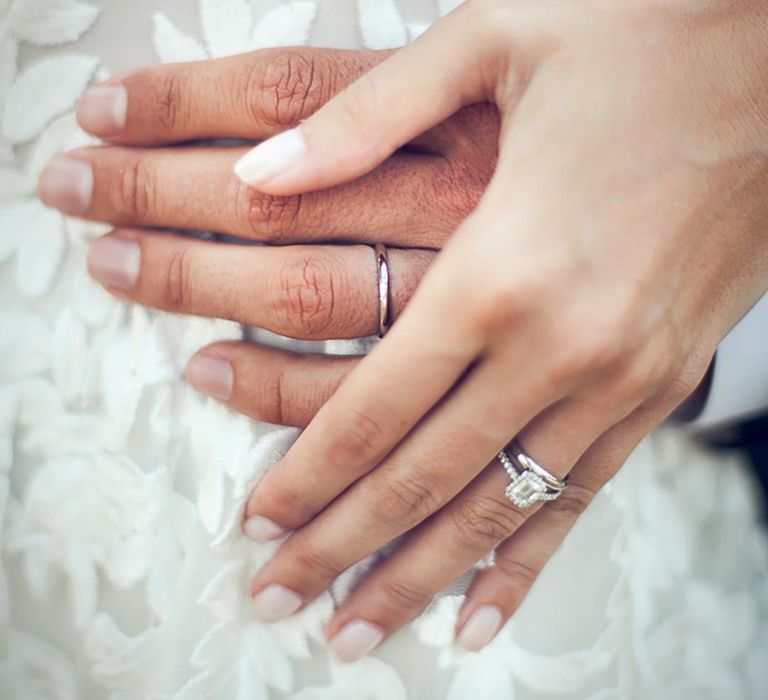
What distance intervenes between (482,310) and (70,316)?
0.35m

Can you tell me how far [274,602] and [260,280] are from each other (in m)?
0.29

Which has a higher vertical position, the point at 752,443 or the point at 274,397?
the point at 274,397

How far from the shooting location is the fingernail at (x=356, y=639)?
66 cm

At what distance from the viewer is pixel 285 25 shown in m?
0.64

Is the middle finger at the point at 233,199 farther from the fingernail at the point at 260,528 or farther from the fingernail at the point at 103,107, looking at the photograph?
the fingernail at the point at 260,528

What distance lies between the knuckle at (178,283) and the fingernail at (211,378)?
0.18 ft

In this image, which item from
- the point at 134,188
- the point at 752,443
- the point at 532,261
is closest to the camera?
the point at 532,261

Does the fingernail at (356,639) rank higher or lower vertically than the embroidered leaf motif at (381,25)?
lower

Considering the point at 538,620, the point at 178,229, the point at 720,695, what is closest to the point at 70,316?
the point at 178,229

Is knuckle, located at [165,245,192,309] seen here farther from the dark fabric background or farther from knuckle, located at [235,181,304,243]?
the dark fabric background

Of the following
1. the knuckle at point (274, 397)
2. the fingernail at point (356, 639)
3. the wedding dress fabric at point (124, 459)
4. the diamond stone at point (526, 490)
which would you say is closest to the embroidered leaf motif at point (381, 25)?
the wedding dress fabric at point (124, 459)

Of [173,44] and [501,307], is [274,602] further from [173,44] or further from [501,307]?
[173,44]

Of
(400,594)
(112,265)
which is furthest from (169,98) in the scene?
(400,594)

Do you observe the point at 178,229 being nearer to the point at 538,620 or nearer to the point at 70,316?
the point at 70,316
